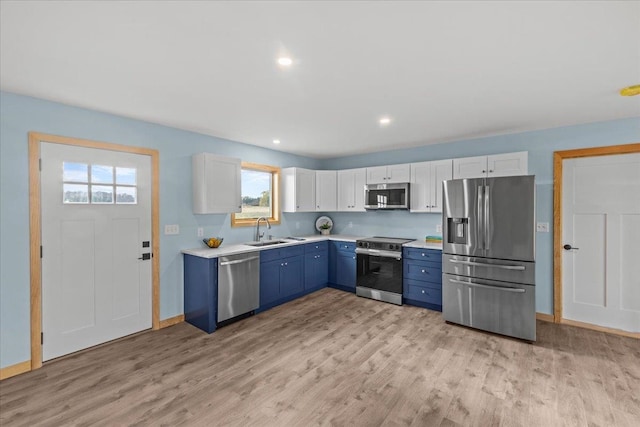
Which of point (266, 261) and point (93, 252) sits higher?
point (93, 252)

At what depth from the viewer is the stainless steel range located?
14.5ft

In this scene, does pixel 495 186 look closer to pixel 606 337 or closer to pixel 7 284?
pixel 606 337

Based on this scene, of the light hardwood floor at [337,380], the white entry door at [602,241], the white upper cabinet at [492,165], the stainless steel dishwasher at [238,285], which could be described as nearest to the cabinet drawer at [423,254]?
the light hardwood floor at [337,380]

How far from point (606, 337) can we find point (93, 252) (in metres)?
5.75

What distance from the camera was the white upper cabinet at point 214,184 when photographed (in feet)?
12.5

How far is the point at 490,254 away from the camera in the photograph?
342 centimetres

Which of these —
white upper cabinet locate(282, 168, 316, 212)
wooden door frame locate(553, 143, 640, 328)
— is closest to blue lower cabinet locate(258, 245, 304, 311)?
white upper cabinet locate(282, 168, 316, 212)

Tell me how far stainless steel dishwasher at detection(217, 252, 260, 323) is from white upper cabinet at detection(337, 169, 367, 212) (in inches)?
82.5

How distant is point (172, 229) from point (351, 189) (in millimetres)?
3035

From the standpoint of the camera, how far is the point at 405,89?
2543 millimetres

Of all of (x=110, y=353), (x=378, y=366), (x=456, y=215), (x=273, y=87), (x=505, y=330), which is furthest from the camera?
(x=456, y=215)

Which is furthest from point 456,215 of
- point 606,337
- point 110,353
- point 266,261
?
point 110,353

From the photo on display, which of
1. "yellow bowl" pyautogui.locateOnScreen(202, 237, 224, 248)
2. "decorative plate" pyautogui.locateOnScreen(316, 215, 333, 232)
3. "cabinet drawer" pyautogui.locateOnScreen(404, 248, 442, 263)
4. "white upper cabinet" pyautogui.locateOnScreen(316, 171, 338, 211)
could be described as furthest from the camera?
"decorative plate" pyautogui.locateOnScreen(316, 215, 333, 232)

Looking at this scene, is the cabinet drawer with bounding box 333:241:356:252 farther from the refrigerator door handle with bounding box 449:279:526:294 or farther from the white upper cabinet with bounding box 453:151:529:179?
the white upper cabinet with bounding box 453:151:529:179
